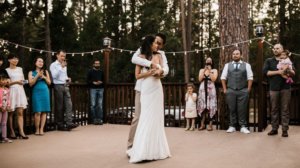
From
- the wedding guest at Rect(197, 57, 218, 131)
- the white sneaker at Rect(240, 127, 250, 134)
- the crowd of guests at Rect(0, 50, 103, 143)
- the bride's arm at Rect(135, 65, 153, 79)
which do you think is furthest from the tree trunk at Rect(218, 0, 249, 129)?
the bride's arm at Rect(135, 65, 153, 79)

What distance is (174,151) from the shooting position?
5.03 meters

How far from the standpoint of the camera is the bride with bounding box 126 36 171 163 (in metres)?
4.25

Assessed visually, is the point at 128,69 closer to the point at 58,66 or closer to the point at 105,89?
the point at 105,89

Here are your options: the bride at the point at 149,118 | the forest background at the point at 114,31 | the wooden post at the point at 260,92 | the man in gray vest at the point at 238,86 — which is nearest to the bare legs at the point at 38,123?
the bride at the point at 149,118

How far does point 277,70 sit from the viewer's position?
610 cm

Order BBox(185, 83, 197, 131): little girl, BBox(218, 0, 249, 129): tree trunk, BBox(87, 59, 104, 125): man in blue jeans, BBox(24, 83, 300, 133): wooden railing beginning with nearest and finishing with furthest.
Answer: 1. BBox(185, 83, 197, 131): little girl
2. BBox(218, 0, 249, 129): tree trunk
3. BBox(24, 83, 300, 133): wooden railing
4. BBox(87, 59, 104, 125): man in blue jeans

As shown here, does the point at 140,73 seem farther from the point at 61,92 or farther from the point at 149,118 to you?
the point at 61,92

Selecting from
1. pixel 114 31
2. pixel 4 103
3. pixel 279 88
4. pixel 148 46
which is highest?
pixel 114 31

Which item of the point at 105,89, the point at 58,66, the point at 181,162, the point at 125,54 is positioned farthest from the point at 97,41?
the point at 181,162

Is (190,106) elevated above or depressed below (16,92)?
below

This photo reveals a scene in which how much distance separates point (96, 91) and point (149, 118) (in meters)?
4.64

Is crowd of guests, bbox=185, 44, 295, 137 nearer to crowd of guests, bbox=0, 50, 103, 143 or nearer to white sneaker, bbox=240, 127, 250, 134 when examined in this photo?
white sneaker, bbox=240, 127, 250, 134

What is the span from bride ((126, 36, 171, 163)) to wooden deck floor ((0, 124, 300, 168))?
0.13 m

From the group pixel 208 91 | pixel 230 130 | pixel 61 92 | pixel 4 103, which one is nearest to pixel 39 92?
pixel 61 92
